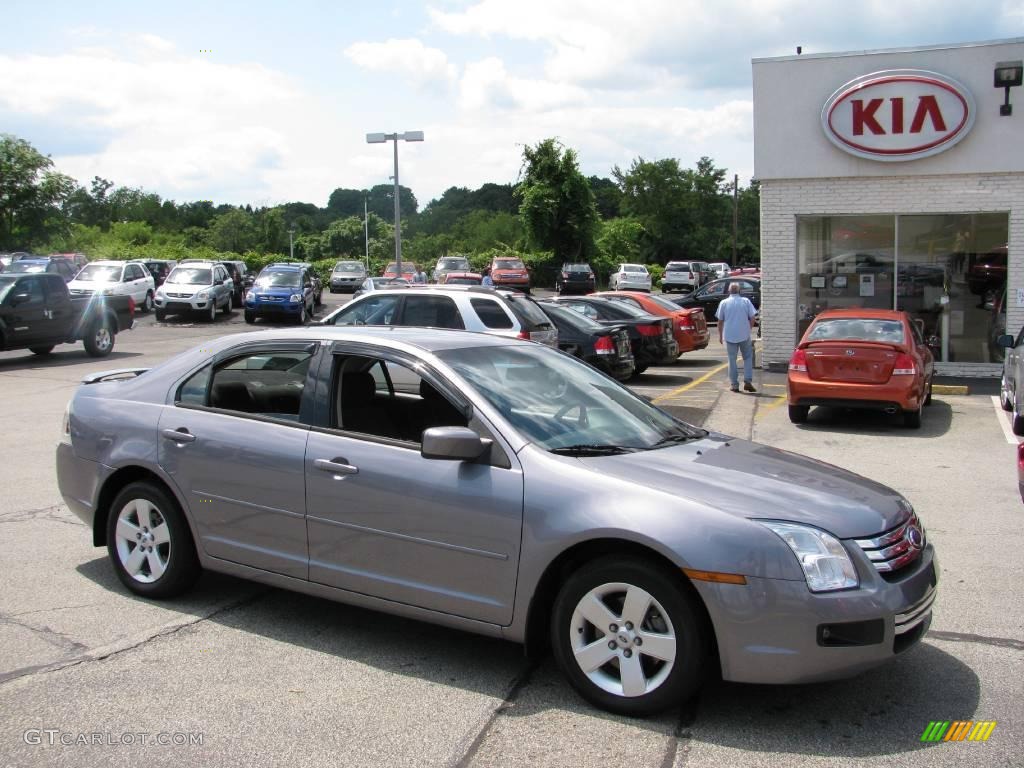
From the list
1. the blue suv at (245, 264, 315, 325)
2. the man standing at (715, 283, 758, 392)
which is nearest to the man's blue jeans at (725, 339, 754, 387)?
the man standing at (715, 283, 758, 392)

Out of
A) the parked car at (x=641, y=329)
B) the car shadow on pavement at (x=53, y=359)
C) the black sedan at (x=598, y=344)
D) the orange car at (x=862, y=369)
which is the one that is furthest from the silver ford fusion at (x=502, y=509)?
the car shadow on pavement at (x=53, y=359)

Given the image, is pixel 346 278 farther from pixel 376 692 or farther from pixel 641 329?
pixel 376 692

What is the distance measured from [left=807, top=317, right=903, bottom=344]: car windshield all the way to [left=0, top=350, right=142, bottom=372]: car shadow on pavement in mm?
13388

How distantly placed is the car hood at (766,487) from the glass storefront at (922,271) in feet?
46.0

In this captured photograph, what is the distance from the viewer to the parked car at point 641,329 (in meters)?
18.2

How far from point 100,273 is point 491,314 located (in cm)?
2383

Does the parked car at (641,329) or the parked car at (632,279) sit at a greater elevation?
the parked car at (632,279)

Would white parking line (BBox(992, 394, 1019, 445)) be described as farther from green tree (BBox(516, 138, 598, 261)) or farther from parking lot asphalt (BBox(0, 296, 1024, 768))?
green tree (BBox(516, 138, 598, 261))

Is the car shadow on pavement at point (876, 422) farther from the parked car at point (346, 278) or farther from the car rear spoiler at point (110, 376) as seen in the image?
the parked car at point (346, 278)

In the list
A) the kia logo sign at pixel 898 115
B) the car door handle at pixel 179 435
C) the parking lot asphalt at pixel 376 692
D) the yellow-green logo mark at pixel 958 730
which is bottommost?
the yellow-green logo mark at pixel 958 730

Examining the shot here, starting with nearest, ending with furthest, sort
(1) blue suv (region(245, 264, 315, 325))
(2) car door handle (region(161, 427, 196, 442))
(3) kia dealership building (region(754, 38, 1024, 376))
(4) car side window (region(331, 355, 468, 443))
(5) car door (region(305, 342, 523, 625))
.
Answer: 1. (5) car door (region(305, 342, 523, 625))
2. (4) car side window (region(331, 355, 468, 443))
3. (2) car door handle (region(161, 427, 196, 442))
4. (3) kia dealership building (region(754, 38, 1024, 376))
5. (1) blue suv (region(245, 264, 315, 325))

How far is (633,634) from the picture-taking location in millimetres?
4055

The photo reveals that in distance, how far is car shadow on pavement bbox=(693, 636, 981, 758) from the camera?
3.87m

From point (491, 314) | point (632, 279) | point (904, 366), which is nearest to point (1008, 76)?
point (904, 366)
